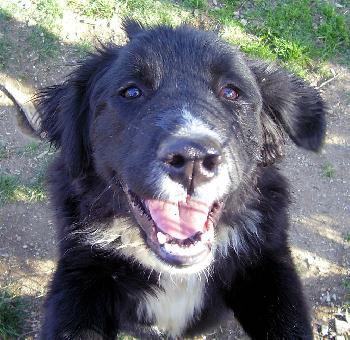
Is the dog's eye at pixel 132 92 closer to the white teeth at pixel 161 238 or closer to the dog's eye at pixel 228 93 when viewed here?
the dog's eye at pixel 228 93

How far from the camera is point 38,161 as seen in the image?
432 cm

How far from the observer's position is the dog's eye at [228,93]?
266 centimetres

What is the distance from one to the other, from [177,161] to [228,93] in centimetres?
64

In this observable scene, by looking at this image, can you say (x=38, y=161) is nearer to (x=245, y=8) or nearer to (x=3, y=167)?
(x=3, y=167)

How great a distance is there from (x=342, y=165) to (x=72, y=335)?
2625 mm

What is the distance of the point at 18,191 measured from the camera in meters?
4.17

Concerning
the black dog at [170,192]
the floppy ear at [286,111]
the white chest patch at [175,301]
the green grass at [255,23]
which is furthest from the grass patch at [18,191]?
the floppy ear at [286,111]

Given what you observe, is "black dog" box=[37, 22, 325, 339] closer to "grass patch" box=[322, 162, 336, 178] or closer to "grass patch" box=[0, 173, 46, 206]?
"grass patch" box=[0, 173, 46, 206]

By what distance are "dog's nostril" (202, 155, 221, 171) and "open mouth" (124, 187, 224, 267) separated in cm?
28

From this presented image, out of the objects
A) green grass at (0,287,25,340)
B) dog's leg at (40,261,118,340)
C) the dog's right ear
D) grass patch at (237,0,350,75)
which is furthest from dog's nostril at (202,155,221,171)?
grass patch at (237,0,350,75)

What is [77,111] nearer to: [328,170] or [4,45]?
[4,45]

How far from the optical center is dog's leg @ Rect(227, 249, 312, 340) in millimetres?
2754

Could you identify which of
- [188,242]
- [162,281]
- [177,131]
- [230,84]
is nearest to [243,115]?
[230,84]

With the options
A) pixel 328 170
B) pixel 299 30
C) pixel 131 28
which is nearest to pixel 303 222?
pixel 328 170
